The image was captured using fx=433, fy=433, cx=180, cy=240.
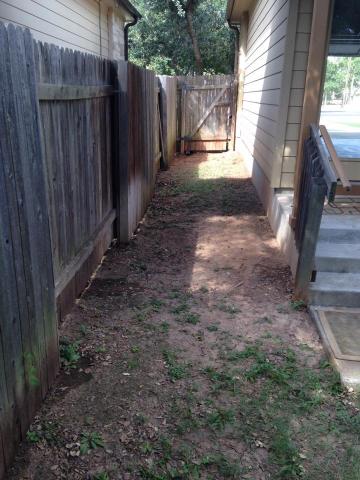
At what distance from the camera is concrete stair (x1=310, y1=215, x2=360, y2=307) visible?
356 cm

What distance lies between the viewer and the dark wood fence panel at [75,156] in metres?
2.81

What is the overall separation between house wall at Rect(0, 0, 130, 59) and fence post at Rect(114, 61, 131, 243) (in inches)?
58.0

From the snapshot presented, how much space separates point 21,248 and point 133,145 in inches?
131

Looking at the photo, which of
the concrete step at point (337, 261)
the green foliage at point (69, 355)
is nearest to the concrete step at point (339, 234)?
the concrete step at point (337, 261)

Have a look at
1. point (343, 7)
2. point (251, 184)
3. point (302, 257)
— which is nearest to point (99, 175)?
point (302, 257)

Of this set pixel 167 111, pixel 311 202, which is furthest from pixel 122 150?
pixel 167 111

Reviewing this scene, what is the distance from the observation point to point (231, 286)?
13.1 ft

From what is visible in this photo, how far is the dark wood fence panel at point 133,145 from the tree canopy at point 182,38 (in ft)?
45.0

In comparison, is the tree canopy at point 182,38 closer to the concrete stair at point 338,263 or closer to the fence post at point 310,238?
the concrete stair at point 338,263

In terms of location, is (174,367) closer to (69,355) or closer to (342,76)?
(69,355)

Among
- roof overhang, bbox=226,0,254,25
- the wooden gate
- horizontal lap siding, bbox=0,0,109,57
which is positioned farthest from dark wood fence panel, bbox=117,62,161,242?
the wooden gate

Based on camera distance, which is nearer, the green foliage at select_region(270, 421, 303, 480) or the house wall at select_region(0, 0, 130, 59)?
the green foliage at select_region(270, 421, 303, 480)

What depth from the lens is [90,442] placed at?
2.15m

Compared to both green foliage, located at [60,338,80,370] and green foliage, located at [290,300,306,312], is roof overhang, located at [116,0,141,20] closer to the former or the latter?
green foliage, located at [290,300,306,312]
